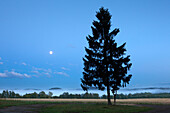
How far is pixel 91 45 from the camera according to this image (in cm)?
3881

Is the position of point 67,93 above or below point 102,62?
below

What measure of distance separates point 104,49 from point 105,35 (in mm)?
2906

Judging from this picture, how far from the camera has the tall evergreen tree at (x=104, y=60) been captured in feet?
121

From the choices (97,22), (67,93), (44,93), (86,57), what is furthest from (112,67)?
(44,93)

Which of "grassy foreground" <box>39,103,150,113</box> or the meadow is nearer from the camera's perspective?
"grassy foreground" <box>39,103,150,113</box>

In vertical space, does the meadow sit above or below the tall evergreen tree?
below

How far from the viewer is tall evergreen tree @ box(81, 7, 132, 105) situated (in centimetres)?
3686

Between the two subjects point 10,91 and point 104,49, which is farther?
point 10,91

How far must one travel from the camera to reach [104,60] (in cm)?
3781

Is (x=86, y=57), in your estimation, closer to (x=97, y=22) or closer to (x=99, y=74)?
(x=99, y=74)

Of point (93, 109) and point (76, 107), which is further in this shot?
point (76, 107)

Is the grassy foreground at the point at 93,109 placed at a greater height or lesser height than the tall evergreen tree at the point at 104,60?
lesser

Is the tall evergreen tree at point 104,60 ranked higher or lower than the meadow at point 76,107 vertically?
higher

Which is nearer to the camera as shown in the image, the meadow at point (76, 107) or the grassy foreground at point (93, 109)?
the grassy foreground at point (93, 109)
